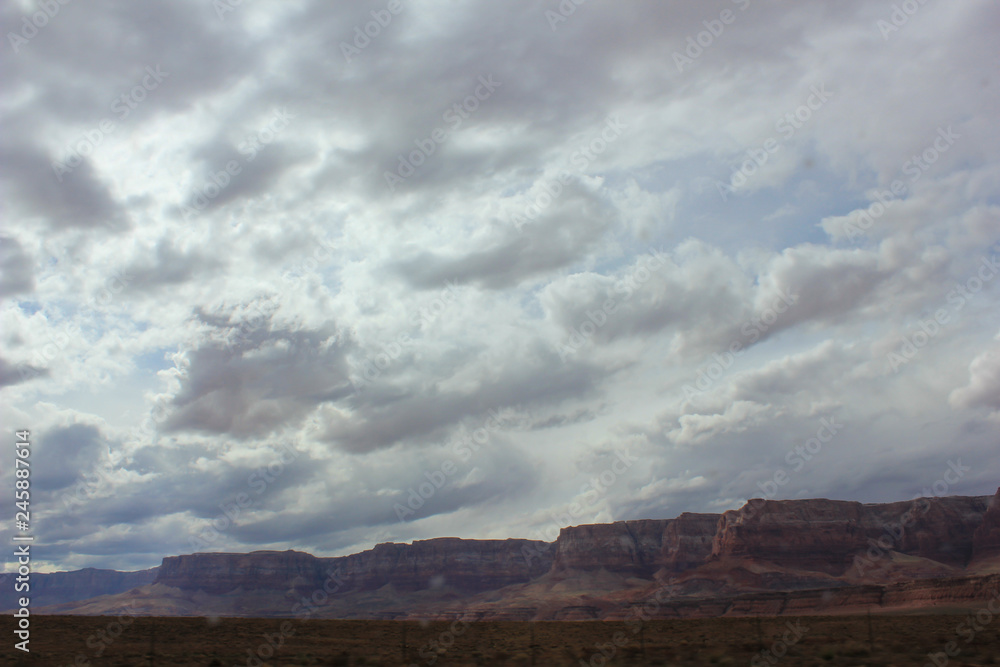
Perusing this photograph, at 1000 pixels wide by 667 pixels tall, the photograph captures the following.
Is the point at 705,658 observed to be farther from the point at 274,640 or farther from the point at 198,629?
the point at 198,629

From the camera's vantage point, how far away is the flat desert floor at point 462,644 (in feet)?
109

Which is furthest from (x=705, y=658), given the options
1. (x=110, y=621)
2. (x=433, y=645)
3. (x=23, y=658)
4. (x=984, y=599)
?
(x=984, y=599)

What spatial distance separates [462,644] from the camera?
145 feet

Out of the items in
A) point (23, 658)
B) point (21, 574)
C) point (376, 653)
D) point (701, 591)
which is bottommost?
point (701, 591)

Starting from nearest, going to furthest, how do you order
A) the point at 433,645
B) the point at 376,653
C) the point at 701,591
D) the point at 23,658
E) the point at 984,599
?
1. the point at 23,658
2. the point at 376,653
3. the point at 433,645
4. the point at 984,599
5. the point at 701,591

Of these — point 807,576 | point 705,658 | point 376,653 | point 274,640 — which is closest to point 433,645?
point 376,653

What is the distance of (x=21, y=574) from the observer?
34.0m

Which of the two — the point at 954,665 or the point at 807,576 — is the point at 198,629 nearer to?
the point at 954,665

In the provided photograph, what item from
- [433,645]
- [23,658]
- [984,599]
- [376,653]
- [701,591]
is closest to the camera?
[23,658]

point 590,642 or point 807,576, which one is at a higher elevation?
point 590,642

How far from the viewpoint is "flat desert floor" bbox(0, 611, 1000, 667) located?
3338cm

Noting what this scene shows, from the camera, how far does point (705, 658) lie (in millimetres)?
34188

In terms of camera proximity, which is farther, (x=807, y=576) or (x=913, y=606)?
(x=807, y=576)

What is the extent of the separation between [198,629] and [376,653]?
18078 mm
